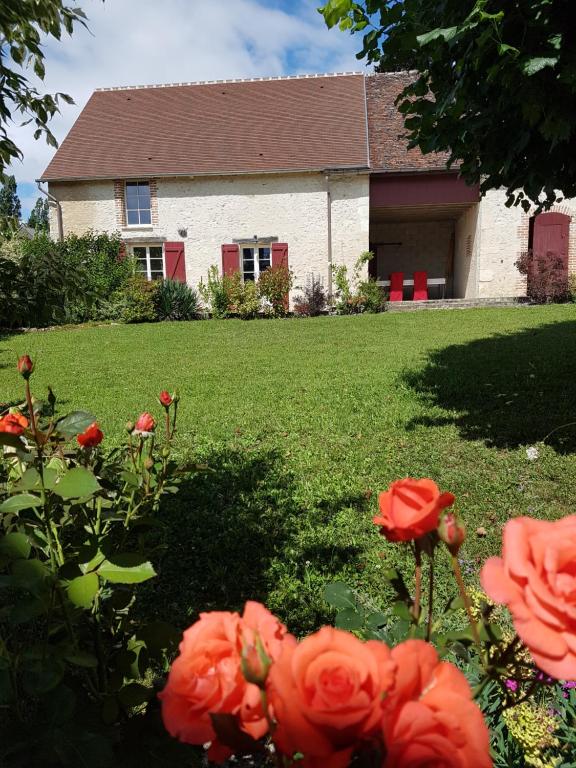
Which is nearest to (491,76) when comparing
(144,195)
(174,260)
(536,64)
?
(536,64)

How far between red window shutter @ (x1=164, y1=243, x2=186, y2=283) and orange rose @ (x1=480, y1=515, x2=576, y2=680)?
17.3 meters

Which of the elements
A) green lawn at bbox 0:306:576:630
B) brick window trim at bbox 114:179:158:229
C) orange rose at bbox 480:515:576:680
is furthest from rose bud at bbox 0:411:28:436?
brick window trim at bbox 114:179:158:229

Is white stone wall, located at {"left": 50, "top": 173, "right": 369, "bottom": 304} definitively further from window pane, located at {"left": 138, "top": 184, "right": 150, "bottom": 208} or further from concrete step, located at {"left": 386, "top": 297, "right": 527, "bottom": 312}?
concrete step, located at {"left": 386, "top": 297, "right": 527, "bottom": 312}

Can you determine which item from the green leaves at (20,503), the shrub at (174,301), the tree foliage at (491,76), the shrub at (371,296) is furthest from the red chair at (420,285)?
the green leaves at (20,503)

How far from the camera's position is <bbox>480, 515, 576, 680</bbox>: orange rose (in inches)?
18.5

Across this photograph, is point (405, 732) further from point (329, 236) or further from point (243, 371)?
point (329, 236)

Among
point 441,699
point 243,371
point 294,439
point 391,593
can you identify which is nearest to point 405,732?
point 441,699

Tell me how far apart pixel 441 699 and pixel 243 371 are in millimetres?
7564

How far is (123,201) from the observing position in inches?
682

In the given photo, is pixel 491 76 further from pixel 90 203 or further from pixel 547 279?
pixel 90 203

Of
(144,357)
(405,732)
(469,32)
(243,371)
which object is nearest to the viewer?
(405,732)

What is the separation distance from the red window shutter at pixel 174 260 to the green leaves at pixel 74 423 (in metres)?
16.5

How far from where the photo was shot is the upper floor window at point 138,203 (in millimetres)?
17266

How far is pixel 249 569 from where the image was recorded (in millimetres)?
2750
